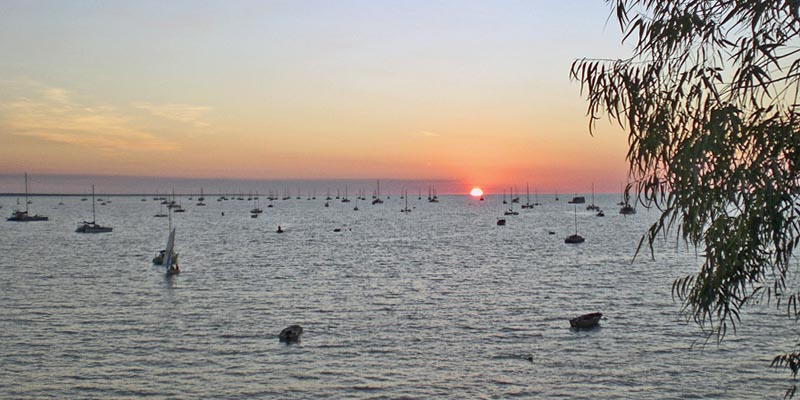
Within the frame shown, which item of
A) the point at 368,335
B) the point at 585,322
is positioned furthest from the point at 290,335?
the point at 585,322

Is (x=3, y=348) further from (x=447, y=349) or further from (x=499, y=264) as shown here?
(x=499, y=264)

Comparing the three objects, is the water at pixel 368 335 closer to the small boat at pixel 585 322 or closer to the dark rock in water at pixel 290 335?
the dark rock in water at pixel 290 335

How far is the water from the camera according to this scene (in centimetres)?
2869

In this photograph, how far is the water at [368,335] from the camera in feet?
94.1

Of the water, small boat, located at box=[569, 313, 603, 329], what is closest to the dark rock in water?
the water

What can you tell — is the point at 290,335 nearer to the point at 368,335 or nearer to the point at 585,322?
the point at 368,335

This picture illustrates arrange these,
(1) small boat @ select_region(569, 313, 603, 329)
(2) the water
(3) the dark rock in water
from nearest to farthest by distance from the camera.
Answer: (2) the water < (3) the dark rock in water < (1) small boat @ select_region(569, 313, 603, 329)

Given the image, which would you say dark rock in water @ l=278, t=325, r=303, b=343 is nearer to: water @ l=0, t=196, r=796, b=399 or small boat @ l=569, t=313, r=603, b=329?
water @ l=0, t=196, r=796, b=399

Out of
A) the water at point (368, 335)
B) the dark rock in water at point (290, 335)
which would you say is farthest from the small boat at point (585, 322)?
the dark rock in water at point (290, 335)

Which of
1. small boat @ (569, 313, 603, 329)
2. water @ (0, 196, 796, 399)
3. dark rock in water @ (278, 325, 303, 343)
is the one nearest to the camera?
water @ (0, 196, 796, 399)

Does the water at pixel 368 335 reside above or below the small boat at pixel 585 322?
below

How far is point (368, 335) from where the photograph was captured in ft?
125

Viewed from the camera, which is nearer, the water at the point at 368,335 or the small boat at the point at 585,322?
the water at the point at 368,335

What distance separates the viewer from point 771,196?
31.7 ft
